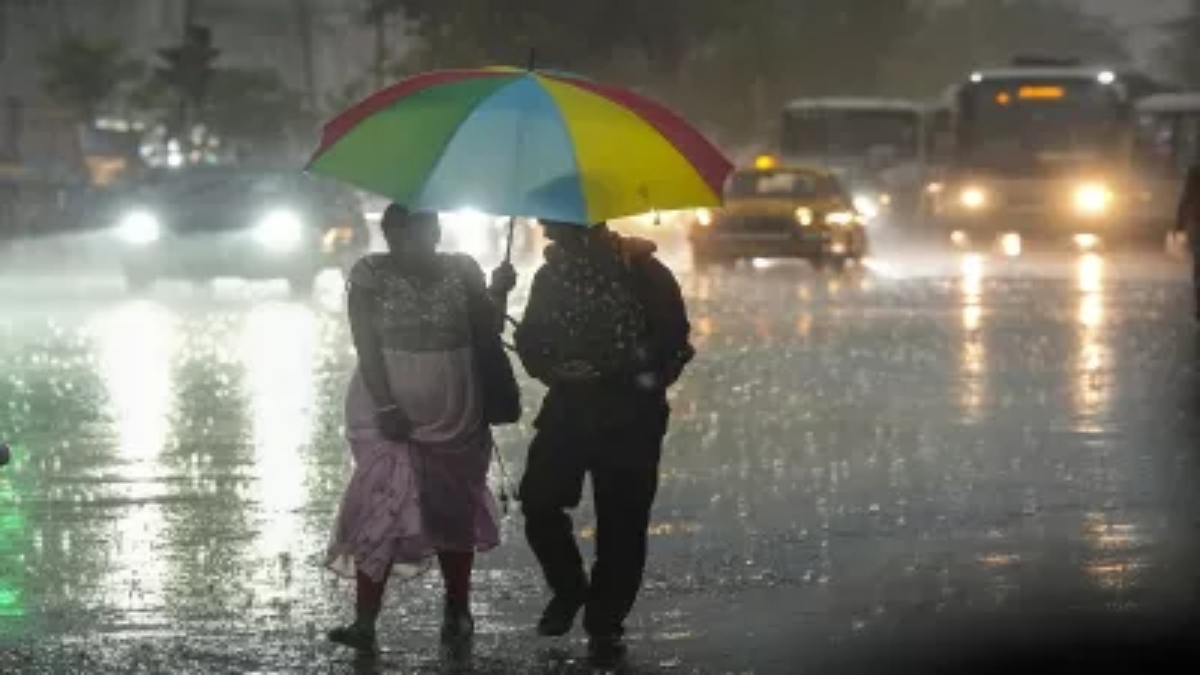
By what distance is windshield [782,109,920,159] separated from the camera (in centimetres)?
5838

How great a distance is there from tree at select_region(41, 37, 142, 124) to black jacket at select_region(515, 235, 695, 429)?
7903 centimetres

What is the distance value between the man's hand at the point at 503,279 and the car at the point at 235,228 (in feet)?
71.5

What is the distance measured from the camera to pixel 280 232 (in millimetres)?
30906

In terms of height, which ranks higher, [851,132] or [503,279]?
[851,132]

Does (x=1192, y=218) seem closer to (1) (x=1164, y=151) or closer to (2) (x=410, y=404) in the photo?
(2) (x=410, y=404)

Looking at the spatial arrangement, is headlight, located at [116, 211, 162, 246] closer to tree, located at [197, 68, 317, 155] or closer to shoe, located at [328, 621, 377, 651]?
shoe, located at [328, 621, 377, 651]

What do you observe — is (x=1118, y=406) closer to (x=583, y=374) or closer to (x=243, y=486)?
(x=243, y=486)

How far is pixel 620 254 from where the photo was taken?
908cm

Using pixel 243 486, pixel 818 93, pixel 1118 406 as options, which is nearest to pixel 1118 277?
pixel 1118 406

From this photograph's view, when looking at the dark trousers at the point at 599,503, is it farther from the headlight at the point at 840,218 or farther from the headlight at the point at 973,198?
the headlight at the point at 973,198

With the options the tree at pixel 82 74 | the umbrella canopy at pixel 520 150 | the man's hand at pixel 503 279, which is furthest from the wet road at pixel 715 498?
the tree at pixel 82 74

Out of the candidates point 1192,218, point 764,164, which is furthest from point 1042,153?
point 1192,218

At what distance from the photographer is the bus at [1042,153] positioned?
50.2 metres

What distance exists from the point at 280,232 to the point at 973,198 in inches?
908
